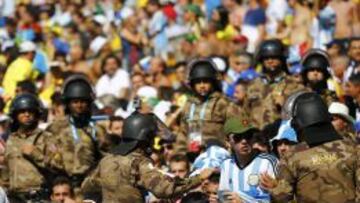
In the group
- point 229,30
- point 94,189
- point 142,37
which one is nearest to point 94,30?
point 142,37

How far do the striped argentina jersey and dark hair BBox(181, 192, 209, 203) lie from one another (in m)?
0.64

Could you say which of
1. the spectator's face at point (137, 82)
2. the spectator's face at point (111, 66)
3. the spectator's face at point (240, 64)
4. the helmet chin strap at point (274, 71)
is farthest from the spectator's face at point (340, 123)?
the spectator's face at point (111, 66)

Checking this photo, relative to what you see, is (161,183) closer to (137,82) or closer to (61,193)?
(61,193)

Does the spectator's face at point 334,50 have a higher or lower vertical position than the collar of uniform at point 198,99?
higher

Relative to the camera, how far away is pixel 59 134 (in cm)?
1584

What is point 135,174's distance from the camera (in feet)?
41.9

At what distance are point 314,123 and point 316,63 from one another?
4878 mm

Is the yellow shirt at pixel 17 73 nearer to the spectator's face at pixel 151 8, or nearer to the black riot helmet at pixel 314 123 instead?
the spectator's face at pixel 151 8

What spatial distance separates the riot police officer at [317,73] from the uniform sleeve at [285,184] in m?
4.64

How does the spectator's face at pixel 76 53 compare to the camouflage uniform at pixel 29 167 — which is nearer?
the camouflage uniform at pixel 29 167

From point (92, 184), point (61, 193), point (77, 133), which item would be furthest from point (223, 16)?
point (92, 184)

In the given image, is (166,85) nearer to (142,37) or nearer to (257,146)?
(142,37)

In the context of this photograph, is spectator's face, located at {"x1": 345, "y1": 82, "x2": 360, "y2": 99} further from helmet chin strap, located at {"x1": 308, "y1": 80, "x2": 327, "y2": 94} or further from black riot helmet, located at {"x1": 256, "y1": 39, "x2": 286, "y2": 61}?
black riot helmet, located at {"x1": 256, "y1": 39, "x2": 286, "y2": 61}

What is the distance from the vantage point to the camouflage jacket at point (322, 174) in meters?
11.3
